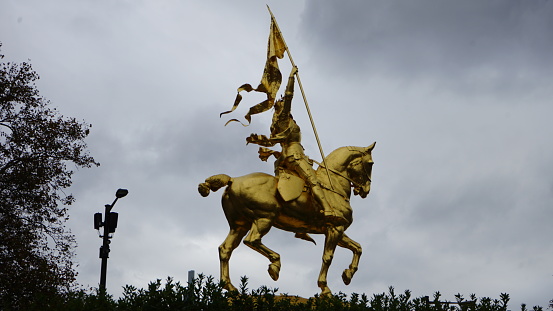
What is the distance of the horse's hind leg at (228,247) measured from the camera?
13375 mm

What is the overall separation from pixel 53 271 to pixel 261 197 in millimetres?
6276

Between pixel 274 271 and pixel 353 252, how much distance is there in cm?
160

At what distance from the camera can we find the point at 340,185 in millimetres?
14133

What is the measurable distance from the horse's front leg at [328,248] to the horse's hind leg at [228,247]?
4.41 ft

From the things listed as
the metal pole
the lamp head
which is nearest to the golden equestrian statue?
the lamp head

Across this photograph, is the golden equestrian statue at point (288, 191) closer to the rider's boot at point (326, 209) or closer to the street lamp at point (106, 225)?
the rider's boot at point (326, 209)

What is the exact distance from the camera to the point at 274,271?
13.3m

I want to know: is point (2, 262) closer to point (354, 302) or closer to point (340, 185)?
point (340, 185)

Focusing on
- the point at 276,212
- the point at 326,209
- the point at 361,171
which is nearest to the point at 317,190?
the point at 326,209

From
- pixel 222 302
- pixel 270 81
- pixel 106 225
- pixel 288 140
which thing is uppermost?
pixel 270 81

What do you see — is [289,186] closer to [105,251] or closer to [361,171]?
[361,171]

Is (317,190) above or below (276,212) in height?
above

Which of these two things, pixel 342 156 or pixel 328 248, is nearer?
pixel 328 248

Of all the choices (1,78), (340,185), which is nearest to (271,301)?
(340,185)
